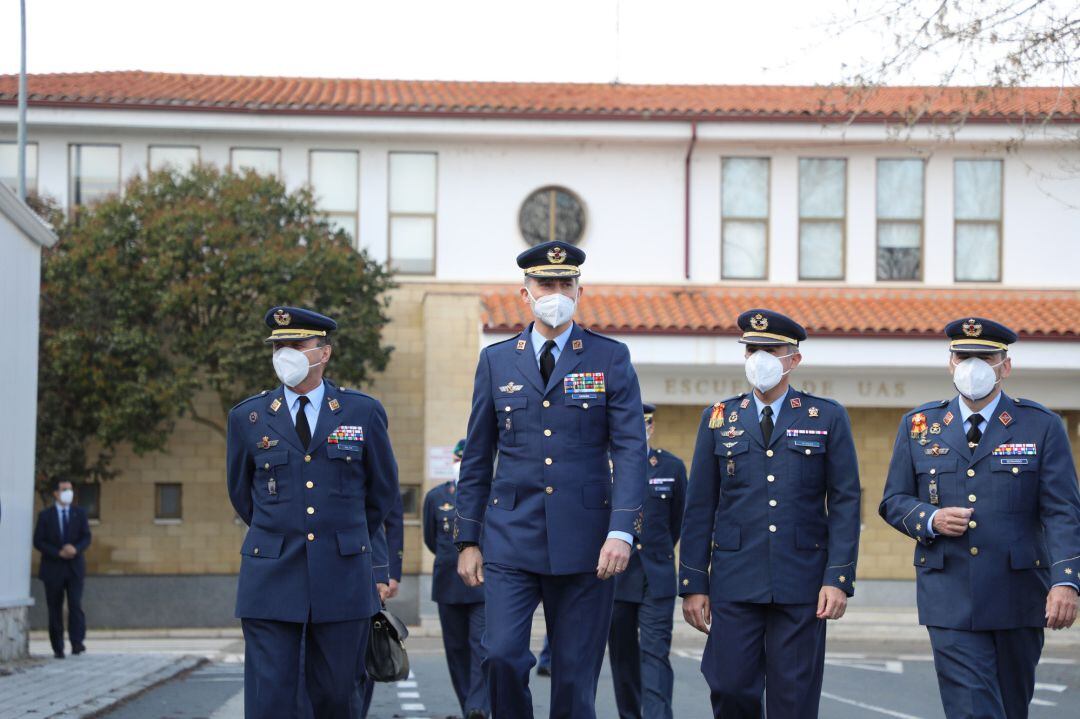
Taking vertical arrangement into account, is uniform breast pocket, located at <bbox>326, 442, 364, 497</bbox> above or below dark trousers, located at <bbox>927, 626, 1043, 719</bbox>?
above

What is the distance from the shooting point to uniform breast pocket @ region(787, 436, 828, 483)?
8289 mm

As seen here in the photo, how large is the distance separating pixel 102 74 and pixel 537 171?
937cm

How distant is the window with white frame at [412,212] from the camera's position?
29.6 m

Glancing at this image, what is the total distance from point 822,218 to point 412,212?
743cm

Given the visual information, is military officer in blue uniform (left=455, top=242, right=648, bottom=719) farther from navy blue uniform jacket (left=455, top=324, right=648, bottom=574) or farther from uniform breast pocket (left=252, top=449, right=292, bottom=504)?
uniform breast pocket (left=252, top=449, right=292, bottom=504)

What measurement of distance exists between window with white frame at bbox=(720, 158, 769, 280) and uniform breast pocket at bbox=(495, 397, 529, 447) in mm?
22291

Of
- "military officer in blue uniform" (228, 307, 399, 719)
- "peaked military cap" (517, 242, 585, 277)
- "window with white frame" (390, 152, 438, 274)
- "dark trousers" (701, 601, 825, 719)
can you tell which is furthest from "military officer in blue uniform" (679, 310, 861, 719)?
"window with white frame" (390, 152, 438, 274)

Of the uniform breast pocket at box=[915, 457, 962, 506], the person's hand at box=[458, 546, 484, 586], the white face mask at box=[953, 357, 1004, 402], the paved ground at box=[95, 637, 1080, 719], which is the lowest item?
the paved ground at box=[95, 637, 1080, 719]

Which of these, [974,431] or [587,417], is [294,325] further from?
[974,431]

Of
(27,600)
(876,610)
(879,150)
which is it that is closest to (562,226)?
(879,150)

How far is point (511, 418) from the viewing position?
791 centimetres

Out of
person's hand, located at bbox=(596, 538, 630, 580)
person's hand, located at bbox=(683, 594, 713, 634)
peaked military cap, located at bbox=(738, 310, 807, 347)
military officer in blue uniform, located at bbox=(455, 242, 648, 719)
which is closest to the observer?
person's hand, located at bbox=(596, 538, 630, 580)

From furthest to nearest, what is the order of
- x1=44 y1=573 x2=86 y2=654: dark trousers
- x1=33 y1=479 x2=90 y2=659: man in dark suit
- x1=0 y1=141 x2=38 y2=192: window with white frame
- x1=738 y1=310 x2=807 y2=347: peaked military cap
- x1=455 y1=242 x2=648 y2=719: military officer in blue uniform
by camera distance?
x1=0 y1=141 x2=38 y2=192: window with white frame → x1=33 y1=479 x2=90 y2=659: man in dark suit → x1=44 y1=573 x2=86 y2=654: dark trousers → x1=738 y1=310 x2=807 y2=347: peaked military cap → x1=455 y1=242 x2=648 y2=719: military officer in blue uniform

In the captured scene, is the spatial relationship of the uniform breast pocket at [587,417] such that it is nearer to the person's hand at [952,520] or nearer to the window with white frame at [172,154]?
the person's hand at [952,520]
